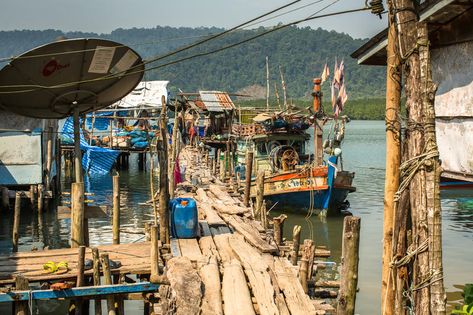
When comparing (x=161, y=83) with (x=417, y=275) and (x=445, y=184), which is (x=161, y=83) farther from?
(x=417, y=275)

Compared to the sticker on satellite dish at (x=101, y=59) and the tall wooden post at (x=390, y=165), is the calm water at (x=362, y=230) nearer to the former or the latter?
the sticker on satellite dish at (x=101, y=59)

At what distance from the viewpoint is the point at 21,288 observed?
10.4 m

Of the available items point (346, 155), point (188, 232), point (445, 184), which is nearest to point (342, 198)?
point (445, 184)

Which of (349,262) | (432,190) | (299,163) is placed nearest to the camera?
(432,190)

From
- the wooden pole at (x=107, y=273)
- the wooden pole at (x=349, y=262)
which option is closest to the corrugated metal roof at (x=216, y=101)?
the wooden pole at (x=107, y=273)

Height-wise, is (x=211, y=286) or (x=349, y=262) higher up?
(x=349, y=262)

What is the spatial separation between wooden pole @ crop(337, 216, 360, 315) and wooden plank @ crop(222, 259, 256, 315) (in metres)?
1.35

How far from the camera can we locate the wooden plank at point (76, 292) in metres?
10.3

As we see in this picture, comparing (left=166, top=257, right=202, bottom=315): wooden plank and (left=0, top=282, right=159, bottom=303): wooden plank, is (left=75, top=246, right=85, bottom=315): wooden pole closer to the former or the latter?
(left=0, top=282, right=159, bottom=303): wooden plank

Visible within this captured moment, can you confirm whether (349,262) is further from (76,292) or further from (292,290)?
(76,292)

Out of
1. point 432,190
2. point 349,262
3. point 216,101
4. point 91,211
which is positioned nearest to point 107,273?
point 91,211

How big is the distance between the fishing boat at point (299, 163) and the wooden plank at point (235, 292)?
1695 centimetres

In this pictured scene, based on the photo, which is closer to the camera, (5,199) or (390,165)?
(390,165)

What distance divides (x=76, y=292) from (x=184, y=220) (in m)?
2.59
